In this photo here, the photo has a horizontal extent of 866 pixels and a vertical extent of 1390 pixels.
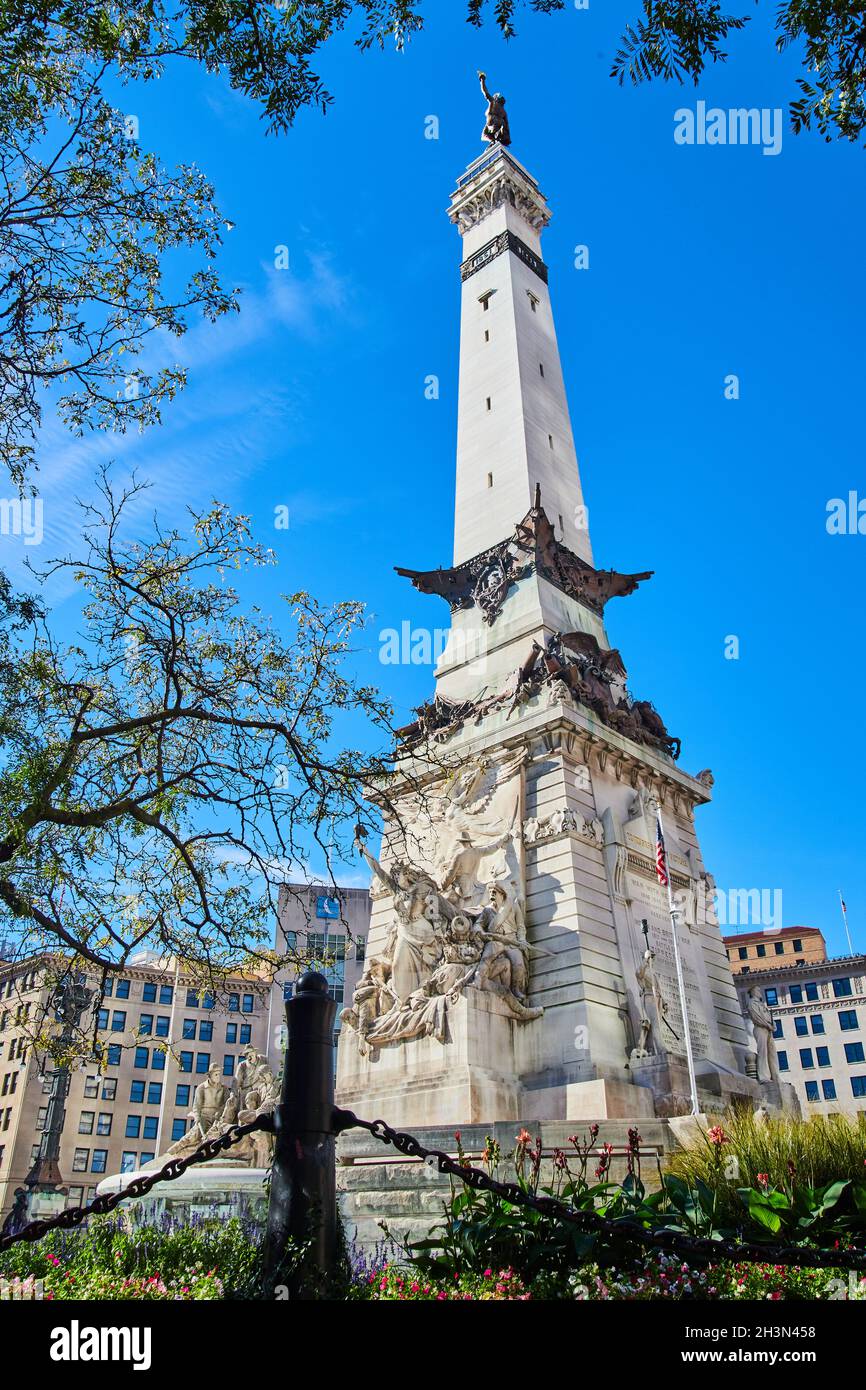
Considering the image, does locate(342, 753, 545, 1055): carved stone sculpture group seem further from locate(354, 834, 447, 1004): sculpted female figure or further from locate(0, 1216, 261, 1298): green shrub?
locate(0, 1216, 261, 1298): green shrub

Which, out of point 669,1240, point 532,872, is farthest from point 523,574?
point 669,1240

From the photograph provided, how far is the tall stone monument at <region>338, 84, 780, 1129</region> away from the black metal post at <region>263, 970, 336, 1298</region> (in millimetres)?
7509

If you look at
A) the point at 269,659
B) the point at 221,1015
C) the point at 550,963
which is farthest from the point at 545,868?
the point at 221,1015

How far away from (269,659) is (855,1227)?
31.8 ft

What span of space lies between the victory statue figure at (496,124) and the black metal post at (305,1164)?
161 feet

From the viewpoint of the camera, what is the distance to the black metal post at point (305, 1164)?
5731 mm

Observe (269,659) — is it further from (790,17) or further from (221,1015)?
(221,1015)

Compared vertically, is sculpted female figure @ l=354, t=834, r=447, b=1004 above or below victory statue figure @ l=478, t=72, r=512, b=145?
below

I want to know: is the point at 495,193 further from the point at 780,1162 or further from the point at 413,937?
the point at 780,1162

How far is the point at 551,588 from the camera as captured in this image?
28547 mm

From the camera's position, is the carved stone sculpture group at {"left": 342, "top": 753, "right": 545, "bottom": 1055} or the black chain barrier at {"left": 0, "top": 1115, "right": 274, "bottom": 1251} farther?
the carved stone sculpture group at {"left": 342, "top": 753, "right": 545, "bottom": 1055}

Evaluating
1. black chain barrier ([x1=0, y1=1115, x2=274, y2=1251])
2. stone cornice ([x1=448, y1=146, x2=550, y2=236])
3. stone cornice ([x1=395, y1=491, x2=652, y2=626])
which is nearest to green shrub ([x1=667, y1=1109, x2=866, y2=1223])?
black chain barrier ([x1=0, y1=1115, x2=274, y2=1251])

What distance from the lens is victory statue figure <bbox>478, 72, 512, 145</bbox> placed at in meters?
45.9

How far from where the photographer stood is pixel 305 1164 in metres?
5.87
